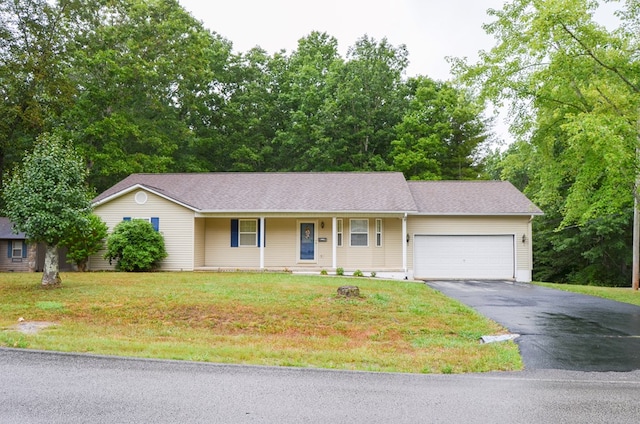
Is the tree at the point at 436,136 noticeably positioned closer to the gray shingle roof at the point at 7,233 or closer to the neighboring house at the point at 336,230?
the neighboring house at the point at 336,230

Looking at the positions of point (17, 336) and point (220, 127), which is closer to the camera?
point (17, 336)

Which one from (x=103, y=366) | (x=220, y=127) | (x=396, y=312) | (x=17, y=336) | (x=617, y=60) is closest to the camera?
(x=103, y=366)

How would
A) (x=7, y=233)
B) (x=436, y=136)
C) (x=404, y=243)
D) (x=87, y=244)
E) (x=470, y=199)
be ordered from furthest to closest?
(x=436, y=136), (x=7, y=233), (x=470, y=199), (x=404, y=243), (x=87, y=244)

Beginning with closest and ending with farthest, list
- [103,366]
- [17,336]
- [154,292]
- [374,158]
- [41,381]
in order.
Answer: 1. [41,381]
2. [103,366]
3. [17,336]
4. [154,292]
5. [374,158]

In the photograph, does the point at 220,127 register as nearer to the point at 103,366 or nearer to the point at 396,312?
the point at 396,312

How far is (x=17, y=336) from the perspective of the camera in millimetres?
8664

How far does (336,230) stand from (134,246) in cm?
800

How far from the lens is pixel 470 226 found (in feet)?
73.0

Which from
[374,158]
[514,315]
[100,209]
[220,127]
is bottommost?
[514,315]

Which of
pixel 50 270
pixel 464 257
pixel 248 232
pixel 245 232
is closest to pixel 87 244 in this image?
pixel 50 270

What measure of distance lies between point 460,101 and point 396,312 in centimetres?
979

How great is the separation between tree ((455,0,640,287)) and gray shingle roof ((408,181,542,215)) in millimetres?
3595

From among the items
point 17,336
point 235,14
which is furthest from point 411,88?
point 17,336

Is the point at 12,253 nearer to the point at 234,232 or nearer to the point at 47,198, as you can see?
the point at 234,232
